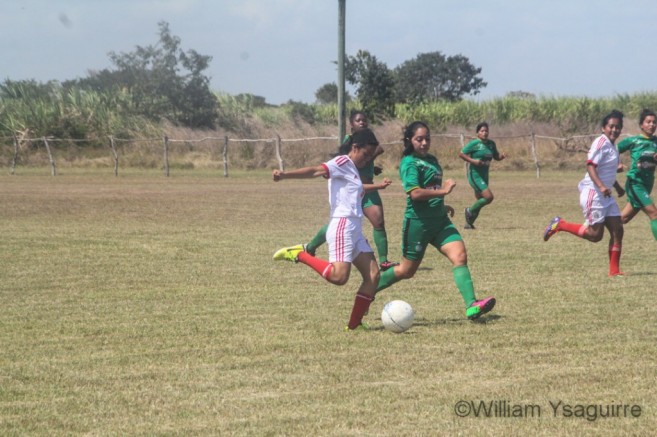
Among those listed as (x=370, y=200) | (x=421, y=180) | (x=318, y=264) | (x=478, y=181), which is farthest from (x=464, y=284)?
(x=478, y=181)

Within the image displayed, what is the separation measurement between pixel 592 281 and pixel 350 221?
4.04 meters

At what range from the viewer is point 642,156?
42.0 feet

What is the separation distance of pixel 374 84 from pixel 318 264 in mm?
44486

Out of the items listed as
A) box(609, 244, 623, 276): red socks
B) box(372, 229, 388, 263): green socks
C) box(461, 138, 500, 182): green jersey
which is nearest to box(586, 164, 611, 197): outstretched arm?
box(609, 244, 623, 276): red socks

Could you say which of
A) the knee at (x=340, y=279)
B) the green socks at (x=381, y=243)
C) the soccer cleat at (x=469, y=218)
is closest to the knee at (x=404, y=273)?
the knee at (x=340, y=279)

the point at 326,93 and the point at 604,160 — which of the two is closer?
the point at 604,160

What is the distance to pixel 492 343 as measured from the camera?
802cm

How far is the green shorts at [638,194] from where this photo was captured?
1275 cm

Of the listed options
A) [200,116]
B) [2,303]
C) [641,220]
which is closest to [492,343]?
[2,303]

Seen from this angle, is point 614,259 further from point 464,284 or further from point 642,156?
point 464,284

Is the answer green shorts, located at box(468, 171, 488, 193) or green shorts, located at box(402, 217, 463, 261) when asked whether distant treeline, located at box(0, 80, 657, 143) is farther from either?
green shorts, located at box(402, 217, 463, 261)

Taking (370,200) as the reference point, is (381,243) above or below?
below

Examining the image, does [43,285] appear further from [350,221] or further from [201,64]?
[201,64]

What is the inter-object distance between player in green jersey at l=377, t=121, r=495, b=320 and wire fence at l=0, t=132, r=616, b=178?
29.6 meters
